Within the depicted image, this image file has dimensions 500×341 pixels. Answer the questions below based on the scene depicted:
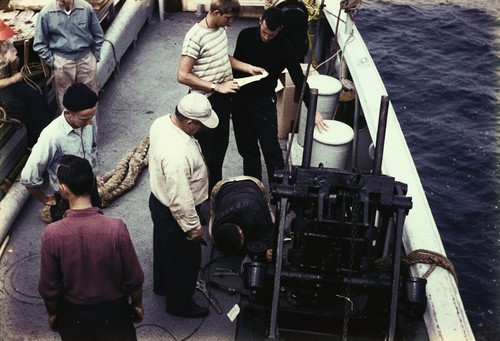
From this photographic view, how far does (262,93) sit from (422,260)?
7.56 feet

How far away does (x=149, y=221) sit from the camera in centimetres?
552

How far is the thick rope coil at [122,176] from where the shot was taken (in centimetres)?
565

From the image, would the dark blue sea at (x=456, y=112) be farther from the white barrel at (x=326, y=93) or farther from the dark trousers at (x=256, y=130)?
the dark trousers at (x=256, y=130)

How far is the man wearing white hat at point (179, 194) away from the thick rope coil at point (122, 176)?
52.9 inches

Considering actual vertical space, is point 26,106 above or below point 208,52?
below

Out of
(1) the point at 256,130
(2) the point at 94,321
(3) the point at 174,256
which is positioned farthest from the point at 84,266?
(1) the point at 256,130

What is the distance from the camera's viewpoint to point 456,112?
44.5ft

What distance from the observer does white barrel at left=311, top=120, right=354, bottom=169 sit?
550cm

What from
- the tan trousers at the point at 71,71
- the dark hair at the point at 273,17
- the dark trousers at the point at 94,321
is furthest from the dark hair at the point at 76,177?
the tan trousers at the point at 71,71

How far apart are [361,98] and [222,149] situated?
4.77ft

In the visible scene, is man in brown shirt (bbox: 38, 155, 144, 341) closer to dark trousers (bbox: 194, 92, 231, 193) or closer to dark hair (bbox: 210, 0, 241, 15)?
dark trousers (bbox: 194, 92, 231, 193)

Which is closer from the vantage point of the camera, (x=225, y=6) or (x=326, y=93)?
(x=225, y=6)

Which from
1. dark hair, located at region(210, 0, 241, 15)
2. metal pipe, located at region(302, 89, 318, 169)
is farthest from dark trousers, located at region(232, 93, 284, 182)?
metal pipe, located at region(302, 89, 318, 169)

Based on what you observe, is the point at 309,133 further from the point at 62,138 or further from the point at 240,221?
the point at 62,138
